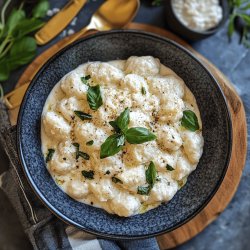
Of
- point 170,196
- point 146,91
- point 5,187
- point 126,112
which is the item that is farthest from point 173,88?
point 5,187

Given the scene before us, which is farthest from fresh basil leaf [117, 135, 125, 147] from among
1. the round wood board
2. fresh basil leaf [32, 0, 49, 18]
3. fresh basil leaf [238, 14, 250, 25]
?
fresh basil leaf [238, 14, 250, 25]

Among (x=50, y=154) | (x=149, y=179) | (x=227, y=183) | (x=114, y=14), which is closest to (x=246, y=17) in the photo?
(x=114, y=14)

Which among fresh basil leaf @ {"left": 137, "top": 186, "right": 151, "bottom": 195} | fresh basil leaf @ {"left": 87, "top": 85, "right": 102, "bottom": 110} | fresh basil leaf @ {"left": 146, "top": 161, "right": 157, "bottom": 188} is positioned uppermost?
fresh basil leaf @ {"left": 87, "top": 85, "right": 102, "bottom": 110}

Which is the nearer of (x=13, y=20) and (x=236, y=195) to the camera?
(x=13, y=20)

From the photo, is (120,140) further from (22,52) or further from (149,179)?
(22,52)

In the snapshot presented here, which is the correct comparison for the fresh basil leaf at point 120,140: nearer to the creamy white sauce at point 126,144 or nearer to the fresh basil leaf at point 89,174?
the creamy white sauce at point 126,144

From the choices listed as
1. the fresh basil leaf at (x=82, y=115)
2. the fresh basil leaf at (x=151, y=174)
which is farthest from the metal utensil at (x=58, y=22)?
the fresh basil leaf at (x=151, y=174)

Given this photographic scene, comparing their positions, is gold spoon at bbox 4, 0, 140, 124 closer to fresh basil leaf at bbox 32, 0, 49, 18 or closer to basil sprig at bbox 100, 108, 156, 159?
fresh basil leaf at bbox 32, 0, 49, 18
